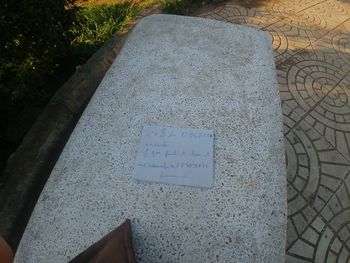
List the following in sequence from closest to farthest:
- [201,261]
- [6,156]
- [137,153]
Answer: [201,261] < [137,153] < [6,156]

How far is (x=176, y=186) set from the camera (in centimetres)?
156

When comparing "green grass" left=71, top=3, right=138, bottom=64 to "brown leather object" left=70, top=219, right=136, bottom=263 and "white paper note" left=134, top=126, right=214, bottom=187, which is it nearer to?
"white paper note" left=134, top=126, right=214, bottom=187

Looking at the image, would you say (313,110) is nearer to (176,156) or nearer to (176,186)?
(176,156)

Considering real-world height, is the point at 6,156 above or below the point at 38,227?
below

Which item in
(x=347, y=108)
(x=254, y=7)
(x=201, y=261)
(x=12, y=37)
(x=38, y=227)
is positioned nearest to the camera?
(x=201, y=261)

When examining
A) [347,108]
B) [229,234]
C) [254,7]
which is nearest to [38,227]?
[229,234]

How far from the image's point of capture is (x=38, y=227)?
1.51 metres

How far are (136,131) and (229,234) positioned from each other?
0.69 m

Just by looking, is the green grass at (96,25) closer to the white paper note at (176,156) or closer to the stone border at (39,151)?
the stone border at (39,151)

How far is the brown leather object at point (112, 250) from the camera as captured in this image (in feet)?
4.13

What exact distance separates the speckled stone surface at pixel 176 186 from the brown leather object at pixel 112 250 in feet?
0.31

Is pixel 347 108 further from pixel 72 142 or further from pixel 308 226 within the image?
pixel 72 142

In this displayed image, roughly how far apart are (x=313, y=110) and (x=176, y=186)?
2.41 meters

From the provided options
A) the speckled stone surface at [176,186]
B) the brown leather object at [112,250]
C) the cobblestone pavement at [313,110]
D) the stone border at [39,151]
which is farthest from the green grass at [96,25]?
the brown leather object at [112,250]
